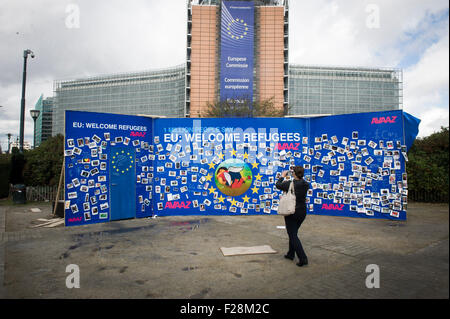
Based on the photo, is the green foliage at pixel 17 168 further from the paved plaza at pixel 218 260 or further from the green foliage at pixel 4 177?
the paved plaza at pixel 218 260

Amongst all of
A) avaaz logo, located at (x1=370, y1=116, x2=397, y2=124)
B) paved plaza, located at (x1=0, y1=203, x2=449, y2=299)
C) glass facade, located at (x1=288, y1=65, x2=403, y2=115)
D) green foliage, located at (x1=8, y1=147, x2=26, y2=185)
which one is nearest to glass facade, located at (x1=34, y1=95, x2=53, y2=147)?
glass facade, located at (x1=288, y1=65, x2=403, y2=115)

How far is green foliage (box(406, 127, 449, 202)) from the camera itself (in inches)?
464

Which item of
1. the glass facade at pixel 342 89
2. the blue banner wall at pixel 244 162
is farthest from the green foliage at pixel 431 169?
the glass facade at pixel 342 89

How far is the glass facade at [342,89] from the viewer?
80.4m

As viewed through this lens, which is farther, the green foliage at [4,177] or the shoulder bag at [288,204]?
the green foliage at [4,177]

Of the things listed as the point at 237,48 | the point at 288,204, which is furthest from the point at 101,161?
the point at 237,48

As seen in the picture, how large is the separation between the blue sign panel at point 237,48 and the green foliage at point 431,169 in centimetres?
4652

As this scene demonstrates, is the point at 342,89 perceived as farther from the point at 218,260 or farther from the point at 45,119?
the point at 45,119

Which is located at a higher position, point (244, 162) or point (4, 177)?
point (244, 162)

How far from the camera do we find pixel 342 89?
269ft

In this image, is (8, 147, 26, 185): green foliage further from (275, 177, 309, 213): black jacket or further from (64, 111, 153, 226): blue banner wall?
(275, 177, 309, 213): black jacket

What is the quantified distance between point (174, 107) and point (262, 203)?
76591mm

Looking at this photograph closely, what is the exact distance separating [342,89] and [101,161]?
8528cm
